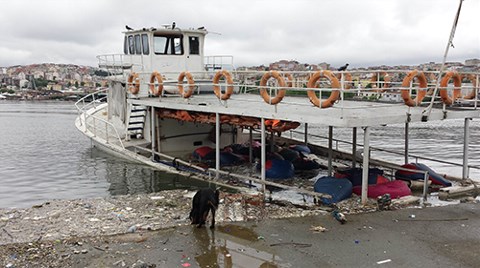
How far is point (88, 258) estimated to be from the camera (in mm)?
7281

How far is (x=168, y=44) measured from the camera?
751 inches

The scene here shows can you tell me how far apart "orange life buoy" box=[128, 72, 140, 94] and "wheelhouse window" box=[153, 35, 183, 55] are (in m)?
2.16

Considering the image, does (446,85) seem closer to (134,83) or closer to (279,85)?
(279,85)

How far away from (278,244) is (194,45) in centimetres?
1354

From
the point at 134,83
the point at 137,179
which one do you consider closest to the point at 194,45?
the point at 134,83

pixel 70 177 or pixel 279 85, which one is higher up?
pixel 279 85

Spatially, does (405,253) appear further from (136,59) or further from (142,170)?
(136,59)

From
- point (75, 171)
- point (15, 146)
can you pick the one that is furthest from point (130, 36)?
point (15, 146)

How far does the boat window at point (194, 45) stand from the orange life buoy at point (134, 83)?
3.44m

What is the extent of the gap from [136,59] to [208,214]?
40.1 feet

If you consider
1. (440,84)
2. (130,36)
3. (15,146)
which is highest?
(130,36)

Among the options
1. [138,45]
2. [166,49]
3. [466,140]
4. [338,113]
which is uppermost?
[138,45]

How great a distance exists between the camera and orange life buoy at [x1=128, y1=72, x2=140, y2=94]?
55.3ft

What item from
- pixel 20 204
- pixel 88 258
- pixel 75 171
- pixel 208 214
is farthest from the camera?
pixel 75 171
